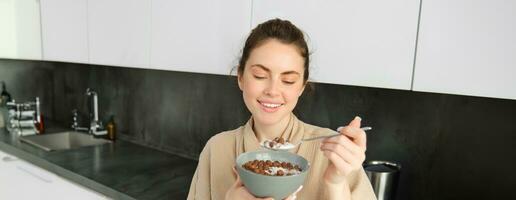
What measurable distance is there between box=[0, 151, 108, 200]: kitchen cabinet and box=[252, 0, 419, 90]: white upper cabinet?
1121 mm

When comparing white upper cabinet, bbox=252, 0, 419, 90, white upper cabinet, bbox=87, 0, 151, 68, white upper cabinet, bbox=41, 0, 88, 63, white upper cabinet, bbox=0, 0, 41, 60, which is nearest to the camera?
white upper cabinet, bbox=252, 0, 419, 90

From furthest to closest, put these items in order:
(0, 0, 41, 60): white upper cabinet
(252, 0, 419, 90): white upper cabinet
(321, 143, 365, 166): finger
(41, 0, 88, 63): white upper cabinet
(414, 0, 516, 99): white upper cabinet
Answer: (0, 0, 41, 60): white upper cabinet < (41, 0, 88, 63): white upper cabinet < (252, 0, 419, 90): white upper cabinet < (414, 0, 516, 99): white upper cabinet < (321, 143, 365, 166): finger

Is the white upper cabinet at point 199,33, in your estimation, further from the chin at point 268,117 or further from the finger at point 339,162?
the finger at point 339,162

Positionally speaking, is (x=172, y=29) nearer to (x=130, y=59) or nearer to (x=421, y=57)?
(x=130, y=59)

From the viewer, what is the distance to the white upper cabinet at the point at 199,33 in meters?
1.21

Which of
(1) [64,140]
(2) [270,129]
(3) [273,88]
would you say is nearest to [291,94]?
(3) [273,88]

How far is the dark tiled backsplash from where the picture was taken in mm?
1131

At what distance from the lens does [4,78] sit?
295 centimetres

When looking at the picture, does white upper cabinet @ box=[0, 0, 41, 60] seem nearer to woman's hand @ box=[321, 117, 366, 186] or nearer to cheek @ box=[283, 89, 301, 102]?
cheek @ box=[283, 89, 301, 102]

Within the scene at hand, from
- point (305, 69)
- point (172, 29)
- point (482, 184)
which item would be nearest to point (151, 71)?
point (172, 29)

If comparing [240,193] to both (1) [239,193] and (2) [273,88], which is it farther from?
(2) [273,88]

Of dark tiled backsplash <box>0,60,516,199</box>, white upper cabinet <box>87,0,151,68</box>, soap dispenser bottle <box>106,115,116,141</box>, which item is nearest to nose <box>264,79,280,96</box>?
dark tiled backsplash <box>0,60,516,199</box>

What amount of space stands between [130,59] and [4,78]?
2125 millimetres

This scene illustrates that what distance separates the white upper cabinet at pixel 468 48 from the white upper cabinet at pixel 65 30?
1.58 meters
